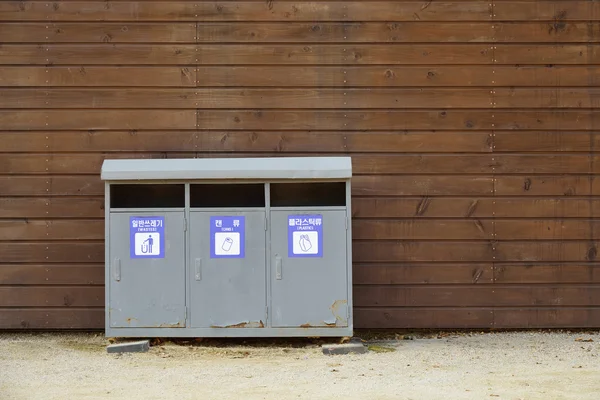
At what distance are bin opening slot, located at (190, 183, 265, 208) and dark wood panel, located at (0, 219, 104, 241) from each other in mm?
1128

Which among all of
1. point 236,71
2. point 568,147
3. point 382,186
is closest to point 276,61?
point 236,71

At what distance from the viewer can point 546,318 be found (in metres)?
9.48

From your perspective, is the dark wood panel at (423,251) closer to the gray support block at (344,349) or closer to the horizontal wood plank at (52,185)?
the gray support block at (344,349)

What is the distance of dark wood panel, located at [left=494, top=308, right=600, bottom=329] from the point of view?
947cm

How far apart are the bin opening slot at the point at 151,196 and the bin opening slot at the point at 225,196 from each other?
18 cm

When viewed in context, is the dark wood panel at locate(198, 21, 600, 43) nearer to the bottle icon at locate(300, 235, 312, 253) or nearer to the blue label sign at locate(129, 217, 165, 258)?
the blue label sign at locate(129, 217, 165, 258)

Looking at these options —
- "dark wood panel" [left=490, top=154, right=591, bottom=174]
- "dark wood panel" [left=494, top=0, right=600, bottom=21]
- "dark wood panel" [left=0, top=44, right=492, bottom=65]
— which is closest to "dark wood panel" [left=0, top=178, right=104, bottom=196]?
"dark wood panel" [left=0, top=44, right=492, bottom=65]

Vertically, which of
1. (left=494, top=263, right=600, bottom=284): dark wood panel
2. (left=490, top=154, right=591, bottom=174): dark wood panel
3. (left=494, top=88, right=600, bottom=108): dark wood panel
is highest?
(left=494, top=88, right=600, bottom=108): dark wood panel

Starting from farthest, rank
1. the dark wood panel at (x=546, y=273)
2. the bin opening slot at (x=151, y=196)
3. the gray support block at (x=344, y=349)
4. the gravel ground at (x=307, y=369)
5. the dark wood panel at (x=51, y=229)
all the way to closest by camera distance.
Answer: the dark wood panel at (x=546, y=273) < the dark wood panel at (x=51, y=229) < the bin opening slot at (x=151, y=196) < the gray support block at (x=344, y=349) < the gravel ground at (x=307, y=369)

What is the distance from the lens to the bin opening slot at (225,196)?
9.27 m

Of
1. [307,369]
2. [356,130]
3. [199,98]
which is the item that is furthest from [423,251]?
[199,98]

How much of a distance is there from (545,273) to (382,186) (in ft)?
6.89

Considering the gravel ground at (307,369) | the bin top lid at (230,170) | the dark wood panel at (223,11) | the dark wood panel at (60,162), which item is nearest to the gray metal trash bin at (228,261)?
the bin top lid at (230,170)

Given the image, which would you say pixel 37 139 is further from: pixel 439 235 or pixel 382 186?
pixel 439 235
